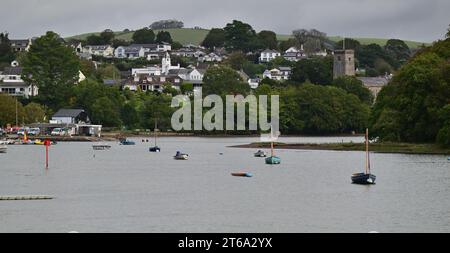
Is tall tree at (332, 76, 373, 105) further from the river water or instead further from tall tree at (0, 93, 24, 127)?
the river water

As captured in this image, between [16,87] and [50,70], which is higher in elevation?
[50,70]

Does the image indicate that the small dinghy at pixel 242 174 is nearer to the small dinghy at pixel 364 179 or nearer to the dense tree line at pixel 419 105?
the small dinghy at pixel 364 179

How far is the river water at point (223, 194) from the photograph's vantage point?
4900cm

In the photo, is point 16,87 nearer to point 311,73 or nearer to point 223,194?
point 311,73

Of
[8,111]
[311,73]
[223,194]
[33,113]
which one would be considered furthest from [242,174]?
[311,73]

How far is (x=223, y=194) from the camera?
6228cm

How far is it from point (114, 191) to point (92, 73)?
133 m

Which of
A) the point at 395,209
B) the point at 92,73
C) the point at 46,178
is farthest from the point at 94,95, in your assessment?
the point at 395,209

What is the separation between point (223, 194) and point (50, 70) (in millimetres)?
102955

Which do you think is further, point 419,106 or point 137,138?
point 137,138

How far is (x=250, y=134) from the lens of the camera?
6097 inches
